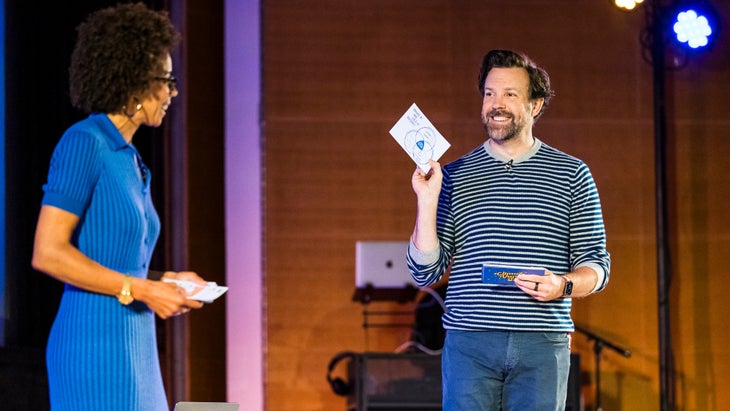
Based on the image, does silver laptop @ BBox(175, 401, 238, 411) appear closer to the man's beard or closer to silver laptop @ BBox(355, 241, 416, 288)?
the man's beard

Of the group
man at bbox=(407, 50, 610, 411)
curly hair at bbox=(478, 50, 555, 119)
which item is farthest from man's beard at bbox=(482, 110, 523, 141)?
curly hair at bbox=(478, 50, 555, 119)

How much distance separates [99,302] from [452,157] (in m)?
3.43

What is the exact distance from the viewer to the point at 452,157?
4969 mm

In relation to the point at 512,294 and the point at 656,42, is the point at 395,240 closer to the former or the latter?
the point at 656,42

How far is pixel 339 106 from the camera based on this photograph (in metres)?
4.99

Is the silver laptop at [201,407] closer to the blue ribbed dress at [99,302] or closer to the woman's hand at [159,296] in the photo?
the blue ribbed dress at [99,302]

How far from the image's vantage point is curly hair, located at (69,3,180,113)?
1.77 m

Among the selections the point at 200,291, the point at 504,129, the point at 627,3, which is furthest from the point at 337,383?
the point at 200,291

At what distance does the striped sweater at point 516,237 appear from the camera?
233 cm

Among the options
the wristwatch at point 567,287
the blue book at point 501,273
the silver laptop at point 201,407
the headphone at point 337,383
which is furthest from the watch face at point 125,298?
the headphone at point 337,383

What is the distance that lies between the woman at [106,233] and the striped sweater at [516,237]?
825 mm

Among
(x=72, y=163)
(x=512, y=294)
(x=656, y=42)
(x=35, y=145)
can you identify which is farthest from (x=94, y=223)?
(x=656, y=42)

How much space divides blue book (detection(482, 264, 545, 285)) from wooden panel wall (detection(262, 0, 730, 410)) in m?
2.76

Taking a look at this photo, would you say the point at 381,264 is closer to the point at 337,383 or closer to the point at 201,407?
the point at 337,383
